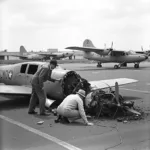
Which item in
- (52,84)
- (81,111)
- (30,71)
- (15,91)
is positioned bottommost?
(81,111)

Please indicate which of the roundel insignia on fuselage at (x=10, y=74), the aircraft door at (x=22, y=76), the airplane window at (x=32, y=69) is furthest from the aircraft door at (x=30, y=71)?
the roundel insignia on fuselage at (x=10, y=74)

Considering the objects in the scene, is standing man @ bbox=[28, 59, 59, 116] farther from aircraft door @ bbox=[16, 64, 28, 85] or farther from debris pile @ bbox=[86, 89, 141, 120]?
aircraft door @ bbox=[16, 64, 28, 85]

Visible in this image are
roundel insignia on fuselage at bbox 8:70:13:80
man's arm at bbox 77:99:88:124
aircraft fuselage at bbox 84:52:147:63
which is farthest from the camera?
aircraft fuselage at bbox 84:52:147:63

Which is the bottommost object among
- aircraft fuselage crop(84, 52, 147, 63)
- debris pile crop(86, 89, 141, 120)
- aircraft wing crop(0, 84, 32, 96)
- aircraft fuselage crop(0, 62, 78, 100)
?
debris pile crop(86, 89, 141, 120)

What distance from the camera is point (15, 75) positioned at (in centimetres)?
1054

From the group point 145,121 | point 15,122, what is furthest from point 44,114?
point 145,121

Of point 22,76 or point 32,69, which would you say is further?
point 22,76

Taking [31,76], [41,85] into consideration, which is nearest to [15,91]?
[31,76]

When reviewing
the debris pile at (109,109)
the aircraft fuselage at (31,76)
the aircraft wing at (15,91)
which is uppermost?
the aircraft fuselage at (31,76)

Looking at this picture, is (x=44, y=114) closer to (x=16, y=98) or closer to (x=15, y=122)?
(x=15, y=122)

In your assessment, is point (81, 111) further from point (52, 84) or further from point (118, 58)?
point (118, 58)

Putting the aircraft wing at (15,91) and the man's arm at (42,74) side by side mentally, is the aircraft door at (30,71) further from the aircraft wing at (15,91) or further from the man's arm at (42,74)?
the man's arm at (42,74)

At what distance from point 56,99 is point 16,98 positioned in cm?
249

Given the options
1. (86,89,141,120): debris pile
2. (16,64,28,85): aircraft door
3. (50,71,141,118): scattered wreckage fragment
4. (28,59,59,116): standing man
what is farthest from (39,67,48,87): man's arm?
(16,64,28,85): aircraft door
